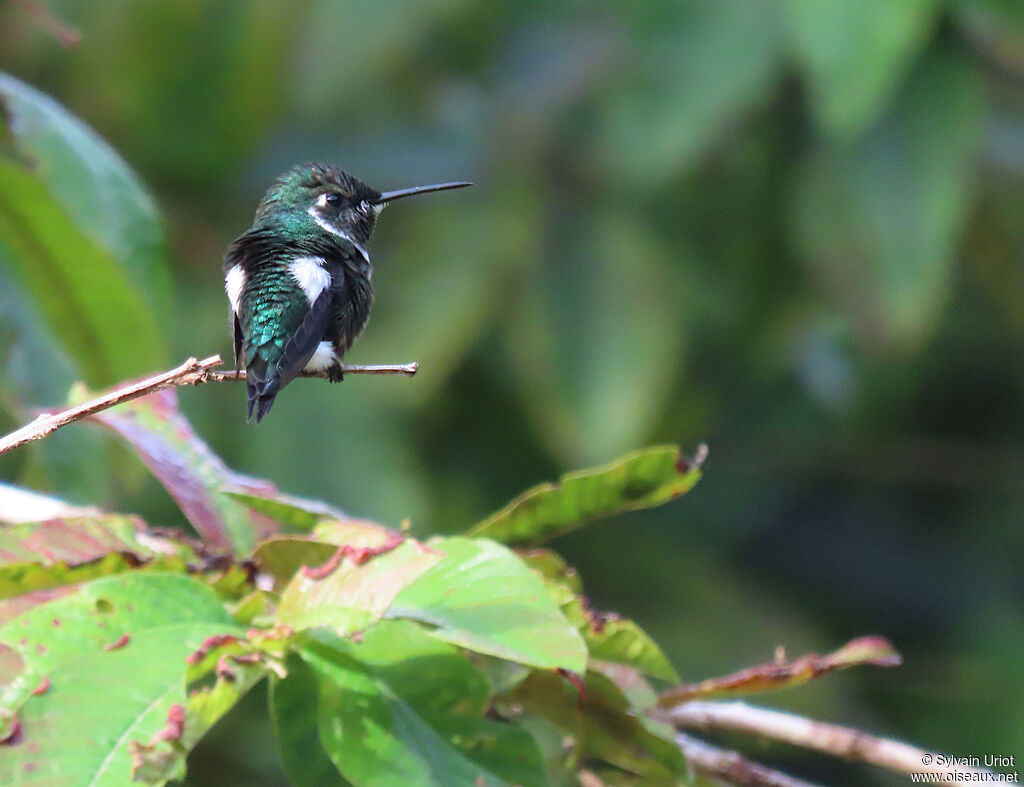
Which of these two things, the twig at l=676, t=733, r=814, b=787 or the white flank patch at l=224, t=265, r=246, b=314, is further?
the white flank patch at l=224, t=265, r=246, b=314

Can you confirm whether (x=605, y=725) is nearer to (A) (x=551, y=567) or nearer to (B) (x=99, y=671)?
(A) (x=551, y=567)

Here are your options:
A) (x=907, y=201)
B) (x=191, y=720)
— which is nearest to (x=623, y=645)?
(x=191, y=720)

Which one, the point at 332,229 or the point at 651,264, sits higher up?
the point at 651,264

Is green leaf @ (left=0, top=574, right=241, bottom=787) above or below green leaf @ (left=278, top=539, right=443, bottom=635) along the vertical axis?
below

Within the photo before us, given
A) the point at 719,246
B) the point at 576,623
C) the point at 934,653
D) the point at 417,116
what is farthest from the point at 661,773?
the point at 934,653

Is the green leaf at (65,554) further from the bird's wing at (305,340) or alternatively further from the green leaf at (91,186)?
the green leaf at (91,186)

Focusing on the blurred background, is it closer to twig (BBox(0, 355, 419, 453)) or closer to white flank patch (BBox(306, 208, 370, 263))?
white flank patch (BBox(306, 208, 370, 263))

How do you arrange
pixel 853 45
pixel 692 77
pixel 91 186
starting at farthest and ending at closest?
pixel 692 77 < pixel 853 45 < pixel 91 186

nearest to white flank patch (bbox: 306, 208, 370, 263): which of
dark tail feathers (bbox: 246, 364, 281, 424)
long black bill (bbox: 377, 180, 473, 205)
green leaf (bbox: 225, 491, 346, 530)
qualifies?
long black bill (bbox: 377, 180, 473, 205)
